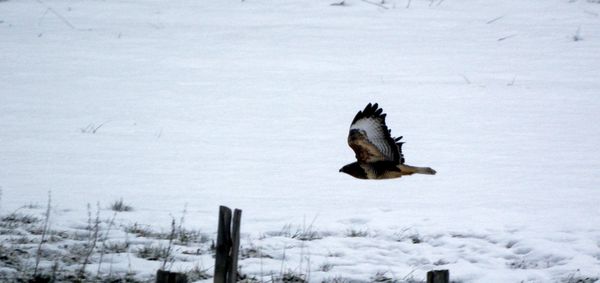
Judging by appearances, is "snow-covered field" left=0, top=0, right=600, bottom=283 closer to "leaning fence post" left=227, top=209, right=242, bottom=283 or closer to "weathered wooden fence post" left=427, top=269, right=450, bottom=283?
"leaning fence post" left=227, top=209, right=242, bottom=283

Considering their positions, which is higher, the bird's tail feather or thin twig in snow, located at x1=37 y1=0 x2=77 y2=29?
thin twig in snow, located at x1=37 y1=0 x2=77 y2=29

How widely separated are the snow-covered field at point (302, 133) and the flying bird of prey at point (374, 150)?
27.7 inches

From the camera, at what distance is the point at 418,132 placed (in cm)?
1102

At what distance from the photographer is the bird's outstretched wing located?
6113mm

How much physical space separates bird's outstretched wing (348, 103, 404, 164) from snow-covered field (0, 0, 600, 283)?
0.80 meters

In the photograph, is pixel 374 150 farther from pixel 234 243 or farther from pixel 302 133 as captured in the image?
pixel 302 133

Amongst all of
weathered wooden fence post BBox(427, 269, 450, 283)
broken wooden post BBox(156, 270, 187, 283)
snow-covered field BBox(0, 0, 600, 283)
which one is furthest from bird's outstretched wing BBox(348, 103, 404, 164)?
broken wooden post BBox(156, 270, 187, 283)

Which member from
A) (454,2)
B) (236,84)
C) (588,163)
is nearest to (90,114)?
(236,84)

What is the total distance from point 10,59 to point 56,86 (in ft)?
5.15

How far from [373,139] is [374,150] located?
0.34ft

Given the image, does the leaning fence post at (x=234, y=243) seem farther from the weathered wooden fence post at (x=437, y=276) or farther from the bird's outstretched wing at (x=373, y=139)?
the bird's outstretched wing at (x=373, y=139)

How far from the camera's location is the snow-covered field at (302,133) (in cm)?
671

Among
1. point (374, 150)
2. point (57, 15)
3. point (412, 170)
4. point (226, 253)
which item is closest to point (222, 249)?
point (226, 253)

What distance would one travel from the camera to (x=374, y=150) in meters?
6.13
